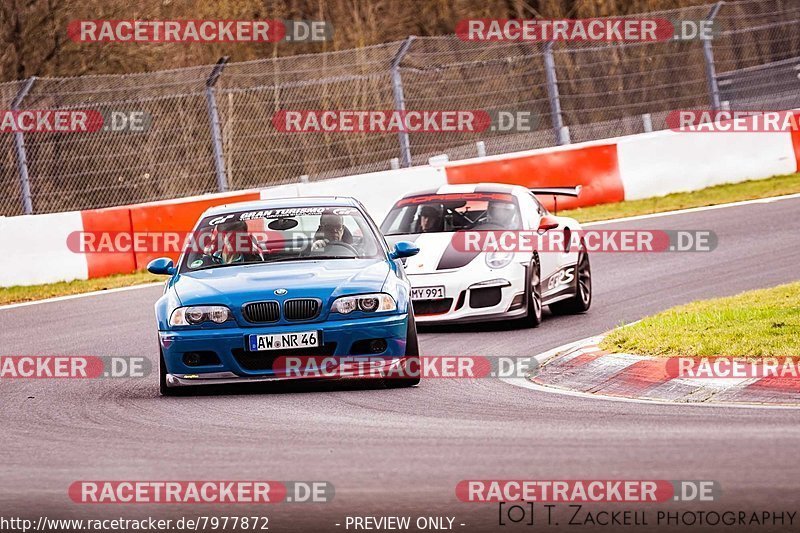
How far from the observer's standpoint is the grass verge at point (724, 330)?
976 cm

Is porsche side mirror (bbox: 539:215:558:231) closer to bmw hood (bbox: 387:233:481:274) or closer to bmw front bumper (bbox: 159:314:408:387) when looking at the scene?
bmw hood (bbox: 387:233:481:274)

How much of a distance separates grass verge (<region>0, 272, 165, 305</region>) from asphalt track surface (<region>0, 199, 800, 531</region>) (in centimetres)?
657

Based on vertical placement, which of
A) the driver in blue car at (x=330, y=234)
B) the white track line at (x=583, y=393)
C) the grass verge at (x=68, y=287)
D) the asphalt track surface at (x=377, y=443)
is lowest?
the white track line at (x=583, y=393)

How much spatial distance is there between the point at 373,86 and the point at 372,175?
233cm

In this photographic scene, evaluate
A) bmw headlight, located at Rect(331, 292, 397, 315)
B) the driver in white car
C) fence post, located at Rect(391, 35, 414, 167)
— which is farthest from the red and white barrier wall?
bmw headlight, located at Rect(331, 292, 397, 315)

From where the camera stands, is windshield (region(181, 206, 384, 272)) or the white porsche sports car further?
the white porsche sports car

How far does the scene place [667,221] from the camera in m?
19.8

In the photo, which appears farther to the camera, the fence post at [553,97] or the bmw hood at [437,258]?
the fence post at [553,97]


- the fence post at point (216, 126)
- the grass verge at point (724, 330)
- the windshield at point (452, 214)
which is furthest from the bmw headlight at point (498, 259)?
the fence post at point (216, 126)

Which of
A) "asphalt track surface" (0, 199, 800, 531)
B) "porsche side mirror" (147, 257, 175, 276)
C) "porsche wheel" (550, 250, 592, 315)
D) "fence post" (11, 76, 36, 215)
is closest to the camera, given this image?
"asphalt track surface" (0, 199, 800, 531)

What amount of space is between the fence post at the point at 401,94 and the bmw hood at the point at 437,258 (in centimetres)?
812

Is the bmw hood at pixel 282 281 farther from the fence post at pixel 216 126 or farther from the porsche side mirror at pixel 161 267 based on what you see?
the fence post at pixel 216 126

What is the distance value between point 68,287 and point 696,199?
9.22 metres

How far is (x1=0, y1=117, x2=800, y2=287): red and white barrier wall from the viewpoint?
18500 mm
